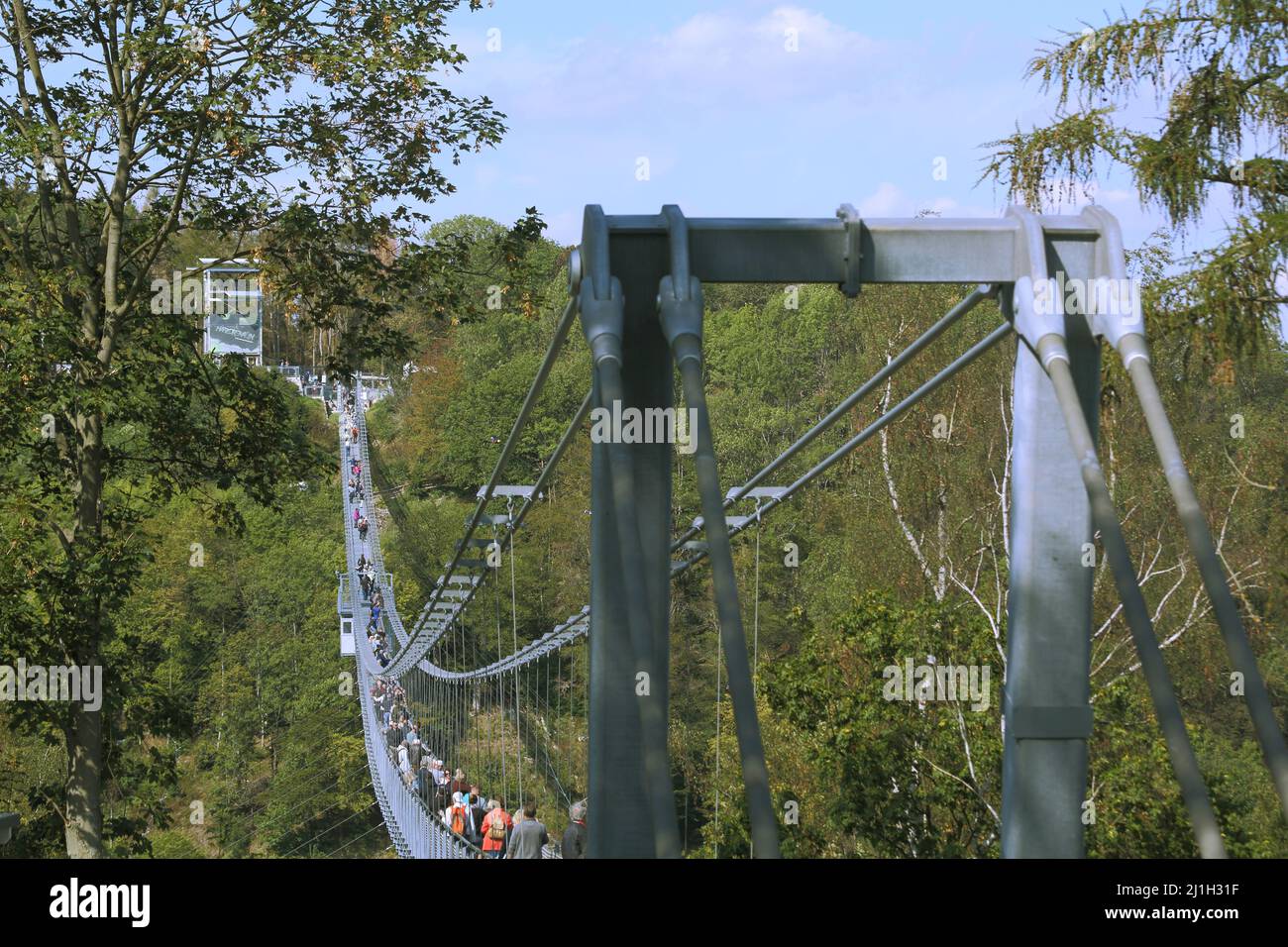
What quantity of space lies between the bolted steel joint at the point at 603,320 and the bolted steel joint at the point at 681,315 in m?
0.07

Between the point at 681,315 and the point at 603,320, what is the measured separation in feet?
0.46

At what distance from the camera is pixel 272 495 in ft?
32.7

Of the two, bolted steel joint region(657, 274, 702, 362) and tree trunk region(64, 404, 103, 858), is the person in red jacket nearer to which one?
tree trunk region(64, 404, 103, 858)

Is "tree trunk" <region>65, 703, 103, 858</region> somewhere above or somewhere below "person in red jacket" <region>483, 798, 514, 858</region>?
above

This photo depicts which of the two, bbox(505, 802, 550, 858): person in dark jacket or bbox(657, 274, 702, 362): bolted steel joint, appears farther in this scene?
→ bbox(505, 802, 550, 858): person in dark jacket

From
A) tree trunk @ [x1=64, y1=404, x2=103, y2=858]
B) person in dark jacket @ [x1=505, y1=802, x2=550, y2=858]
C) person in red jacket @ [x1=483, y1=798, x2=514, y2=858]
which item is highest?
tree trunk @ [x1=64, y1=404, x2=103, y2=858]

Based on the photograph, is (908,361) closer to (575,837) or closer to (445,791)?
(575,837)

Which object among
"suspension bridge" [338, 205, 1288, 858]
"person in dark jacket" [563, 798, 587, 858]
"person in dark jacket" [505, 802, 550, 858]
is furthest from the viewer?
"person in dark jacket" [505, 802, 550, 858]

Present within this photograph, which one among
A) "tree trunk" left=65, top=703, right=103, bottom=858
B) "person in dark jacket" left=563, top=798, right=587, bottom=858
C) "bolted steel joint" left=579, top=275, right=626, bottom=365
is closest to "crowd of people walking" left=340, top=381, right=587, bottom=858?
"person in dark jacket" left=563, top=798, right=587, bottom=858

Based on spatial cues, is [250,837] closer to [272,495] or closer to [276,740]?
[276,740]

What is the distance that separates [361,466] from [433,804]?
2895 centimetres

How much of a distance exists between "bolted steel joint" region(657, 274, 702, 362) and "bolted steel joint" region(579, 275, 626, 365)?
2.9 inches

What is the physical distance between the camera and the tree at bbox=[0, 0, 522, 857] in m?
8.79

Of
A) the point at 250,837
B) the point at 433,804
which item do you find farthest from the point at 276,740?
the point at 433,804
